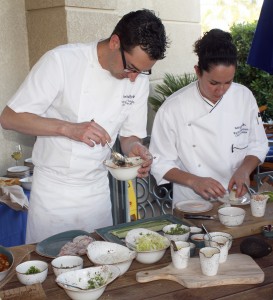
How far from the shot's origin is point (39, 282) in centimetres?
177

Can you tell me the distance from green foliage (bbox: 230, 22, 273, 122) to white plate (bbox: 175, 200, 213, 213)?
4.45 m

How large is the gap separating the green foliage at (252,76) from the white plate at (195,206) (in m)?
4.45

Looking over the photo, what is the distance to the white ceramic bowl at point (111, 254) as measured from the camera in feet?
5.99

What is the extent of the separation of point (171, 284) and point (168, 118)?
4.64 ft

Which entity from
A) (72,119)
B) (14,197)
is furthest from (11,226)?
(72,119)

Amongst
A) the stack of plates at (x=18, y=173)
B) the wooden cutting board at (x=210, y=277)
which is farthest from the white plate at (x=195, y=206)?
the stack of plates at (x=18, y=173)

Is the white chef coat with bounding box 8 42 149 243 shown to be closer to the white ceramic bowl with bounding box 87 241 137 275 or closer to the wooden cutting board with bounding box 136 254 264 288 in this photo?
the white ceramic bowl with bounding box 87 241 137 275

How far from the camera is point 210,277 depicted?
5.79 feet

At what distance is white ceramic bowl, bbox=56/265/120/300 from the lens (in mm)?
1603

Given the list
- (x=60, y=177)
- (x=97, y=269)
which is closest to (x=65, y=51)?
(x=60, y=177)

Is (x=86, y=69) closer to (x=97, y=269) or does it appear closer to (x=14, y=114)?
(x=14, y=114)

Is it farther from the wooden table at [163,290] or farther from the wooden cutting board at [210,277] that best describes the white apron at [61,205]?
the wooden cutting board at [210,277]

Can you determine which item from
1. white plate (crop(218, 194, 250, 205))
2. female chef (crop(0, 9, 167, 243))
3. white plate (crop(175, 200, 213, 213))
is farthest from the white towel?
white plate (crop(218, 194, 250, 205))

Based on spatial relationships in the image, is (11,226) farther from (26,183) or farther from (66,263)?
(66,263)
